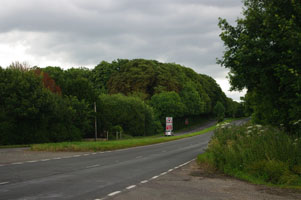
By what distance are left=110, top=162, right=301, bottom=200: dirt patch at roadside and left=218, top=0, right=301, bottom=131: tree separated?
515 centimetres

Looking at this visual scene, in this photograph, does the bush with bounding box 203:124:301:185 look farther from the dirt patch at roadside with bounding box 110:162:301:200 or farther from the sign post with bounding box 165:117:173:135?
the sign post with bounding box 165:117:173:135

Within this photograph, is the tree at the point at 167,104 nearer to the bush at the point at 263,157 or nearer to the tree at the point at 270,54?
the tree at the point at 270,54

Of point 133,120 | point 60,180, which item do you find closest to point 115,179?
point 60,180

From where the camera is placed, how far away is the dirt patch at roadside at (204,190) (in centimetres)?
909

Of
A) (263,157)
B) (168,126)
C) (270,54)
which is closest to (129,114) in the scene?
(168,126)

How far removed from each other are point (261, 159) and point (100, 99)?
47.7 m

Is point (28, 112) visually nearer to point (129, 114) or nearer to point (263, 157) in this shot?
point (263, 157)

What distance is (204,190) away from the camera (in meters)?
10.2

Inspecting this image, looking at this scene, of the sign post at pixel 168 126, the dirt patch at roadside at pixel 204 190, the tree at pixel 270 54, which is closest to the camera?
the dirt patch at roadside at pixel 204 190

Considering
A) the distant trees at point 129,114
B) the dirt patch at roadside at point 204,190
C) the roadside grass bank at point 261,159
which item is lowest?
the dirt patch at roadside at point 204,190

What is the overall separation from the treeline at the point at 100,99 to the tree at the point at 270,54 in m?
12.8

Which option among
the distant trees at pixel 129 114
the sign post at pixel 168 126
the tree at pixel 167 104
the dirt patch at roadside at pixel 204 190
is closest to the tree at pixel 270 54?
the dirt patch at roadside at pixel 204 190

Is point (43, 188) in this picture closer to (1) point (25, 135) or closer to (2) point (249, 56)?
(2) point (249, 56)

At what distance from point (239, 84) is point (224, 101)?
122840 mm
